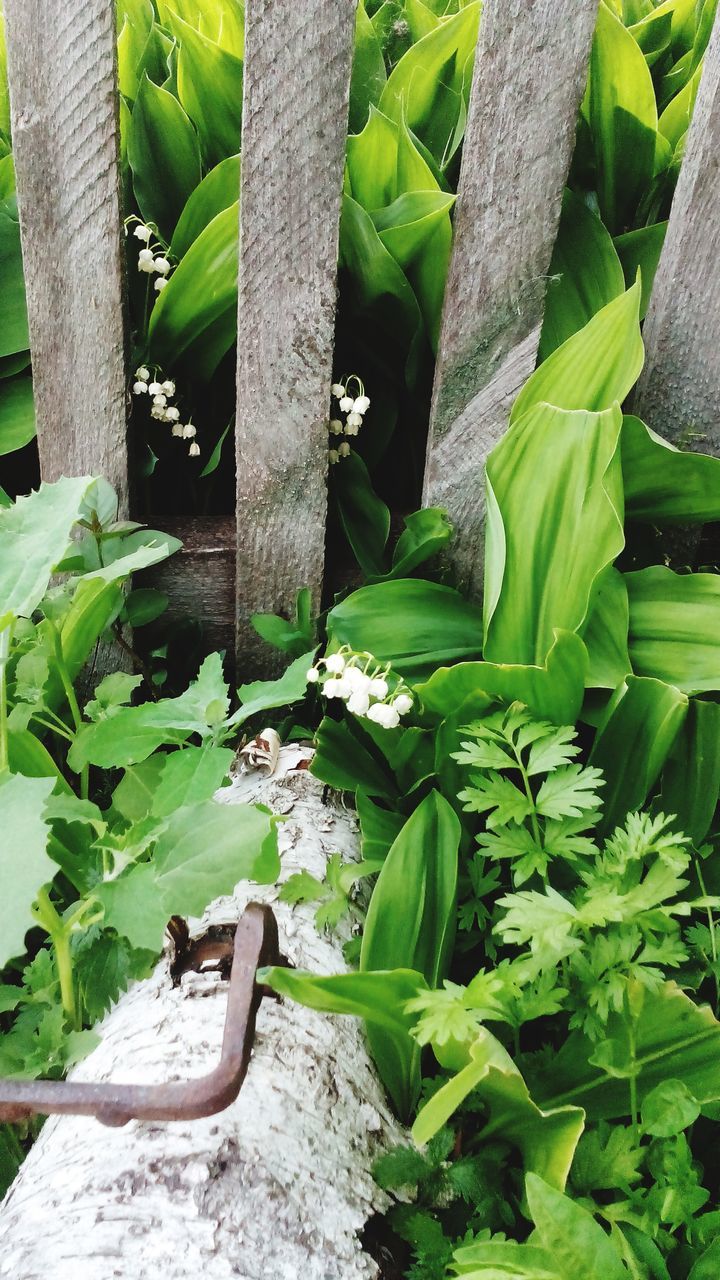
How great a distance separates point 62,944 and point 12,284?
108 cm

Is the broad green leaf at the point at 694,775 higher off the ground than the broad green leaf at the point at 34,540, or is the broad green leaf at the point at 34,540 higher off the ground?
the broad green leaf at the point at 34,540

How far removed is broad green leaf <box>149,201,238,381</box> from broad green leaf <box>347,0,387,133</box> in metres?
0.40

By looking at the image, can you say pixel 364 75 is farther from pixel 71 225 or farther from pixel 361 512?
pixel 361 512

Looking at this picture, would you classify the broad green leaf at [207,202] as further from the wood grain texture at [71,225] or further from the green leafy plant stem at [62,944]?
the green leafy plant stem at [62,944]

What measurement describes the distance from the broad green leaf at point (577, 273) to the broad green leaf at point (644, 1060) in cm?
99

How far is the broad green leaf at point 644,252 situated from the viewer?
139 cm

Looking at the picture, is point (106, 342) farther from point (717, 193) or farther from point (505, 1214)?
point (505, 1214)

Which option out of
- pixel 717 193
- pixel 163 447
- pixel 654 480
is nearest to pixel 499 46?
pixel 717 193

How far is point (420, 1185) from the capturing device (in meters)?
0.83

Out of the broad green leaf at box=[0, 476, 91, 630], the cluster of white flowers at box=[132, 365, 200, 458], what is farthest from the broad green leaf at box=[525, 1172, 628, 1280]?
the cluster of white flowers at box=[132, 365, 200, 458]

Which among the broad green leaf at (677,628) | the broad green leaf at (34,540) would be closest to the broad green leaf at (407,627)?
the broad green leaf at (677,628)

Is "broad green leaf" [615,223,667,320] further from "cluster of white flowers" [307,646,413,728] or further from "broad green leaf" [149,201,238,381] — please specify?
"cluster of white flowers" [307,646,413,728]

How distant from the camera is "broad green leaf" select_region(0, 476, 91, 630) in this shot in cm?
94

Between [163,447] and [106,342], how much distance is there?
10.2 inches
